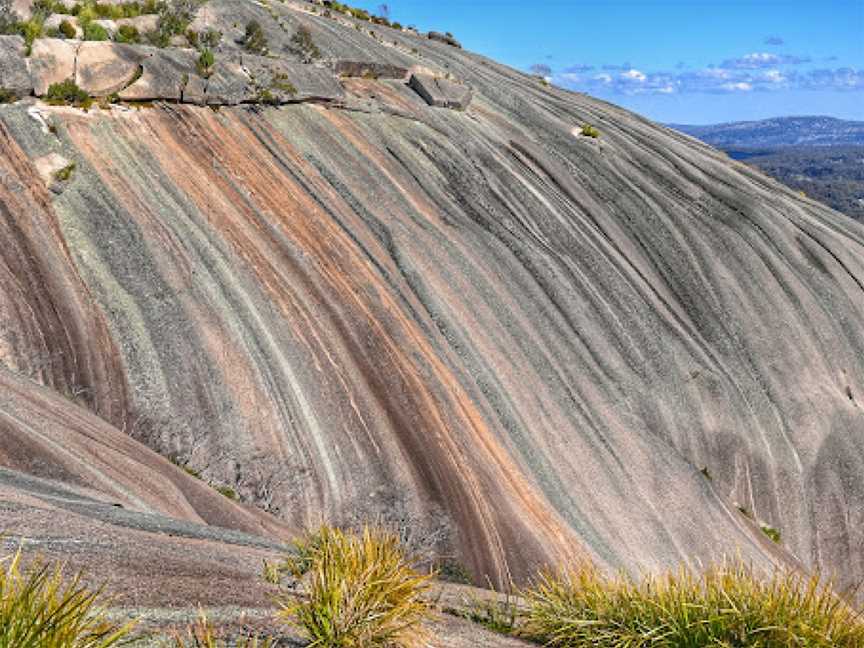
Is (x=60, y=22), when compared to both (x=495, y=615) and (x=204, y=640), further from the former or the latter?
(x=495, y=615)

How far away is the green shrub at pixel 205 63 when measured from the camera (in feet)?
83.4

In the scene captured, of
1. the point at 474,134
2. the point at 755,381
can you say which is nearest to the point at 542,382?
the point at 755,381

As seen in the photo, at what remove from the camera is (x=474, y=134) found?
1308 inches

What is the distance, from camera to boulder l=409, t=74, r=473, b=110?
3396 centimetres

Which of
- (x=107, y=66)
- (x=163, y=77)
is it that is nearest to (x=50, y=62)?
(x=107, y=66)

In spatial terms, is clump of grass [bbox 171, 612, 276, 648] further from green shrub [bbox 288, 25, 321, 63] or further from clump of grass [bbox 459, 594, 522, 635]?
green shrub [bbox 288, 25, 321, 63]

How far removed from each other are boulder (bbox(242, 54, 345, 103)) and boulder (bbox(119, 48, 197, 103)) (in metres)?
2.56

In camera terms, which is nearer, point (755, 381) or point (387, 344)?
point (387, 344)

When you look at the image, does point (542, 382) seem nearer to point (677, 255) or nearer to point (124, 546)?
point (677, 255)

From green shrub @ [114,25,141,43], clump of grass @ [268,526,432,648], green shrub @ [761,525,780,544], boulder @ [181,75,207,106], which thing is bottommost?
green shrub @ [761,525,780,544]

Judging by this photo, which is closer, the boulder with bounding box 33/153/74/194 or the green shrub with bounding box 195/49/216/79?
the boulder with bounding box 33/153/74/194

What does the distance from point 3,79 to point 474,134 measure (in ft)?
61.9

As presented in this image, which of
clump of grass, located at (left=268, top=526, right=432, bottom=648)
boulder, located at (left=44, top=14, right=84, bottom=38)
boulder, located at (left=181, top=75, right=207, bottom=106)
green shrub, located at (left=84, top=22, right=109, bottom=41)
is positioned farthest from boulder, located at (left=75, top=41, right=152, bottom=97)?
clump of grass, located at (left=268, top=526, right=432, bottom=648)

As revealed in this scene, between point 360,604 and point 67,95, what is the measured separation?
2061 cm
